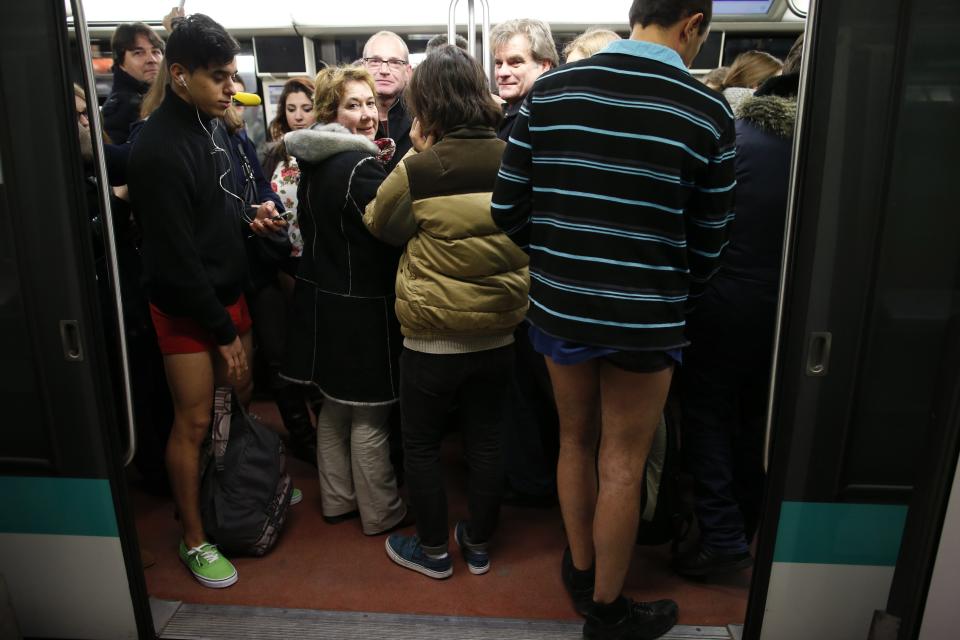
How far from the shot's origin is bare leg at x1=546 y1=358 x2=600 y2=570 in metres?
1.85

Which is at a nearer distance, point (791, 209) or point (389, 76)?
point (791, 209)

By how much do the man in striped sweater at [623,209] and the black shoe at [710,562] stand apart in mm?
703

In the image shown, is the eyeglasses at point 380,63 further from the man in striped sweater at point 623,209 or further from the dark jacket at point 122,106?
the man in striped sweater at point 623,209

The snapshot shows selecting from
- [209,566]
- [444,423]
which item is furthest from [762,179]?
[209,566]

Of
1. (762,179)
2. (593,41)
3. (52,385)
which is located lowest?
(52,385)

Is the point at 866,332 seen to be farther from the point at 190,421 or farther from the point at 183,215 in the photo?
the point at 190,421

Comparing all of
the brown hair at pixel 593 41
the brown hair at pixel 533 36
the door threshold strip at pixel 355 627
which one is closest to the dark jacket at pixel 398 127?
the brown hair at pixel 533 36

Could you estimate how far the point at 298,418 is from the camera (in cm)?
327

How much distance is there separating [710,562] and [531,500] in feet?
2.68

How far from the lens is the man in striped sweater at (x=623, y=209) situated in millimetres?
1543

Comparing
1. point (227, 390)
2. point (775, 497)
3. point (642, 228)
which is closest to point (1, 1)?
point (227, 390)

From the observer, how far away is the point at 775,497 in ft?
5.90

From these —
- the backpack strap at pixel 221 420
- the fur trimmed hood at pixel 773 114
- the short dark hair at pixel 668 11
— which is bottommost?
the backpack strap at pixel 221 420

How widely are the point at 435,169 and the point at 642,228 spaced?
0.67 meters
